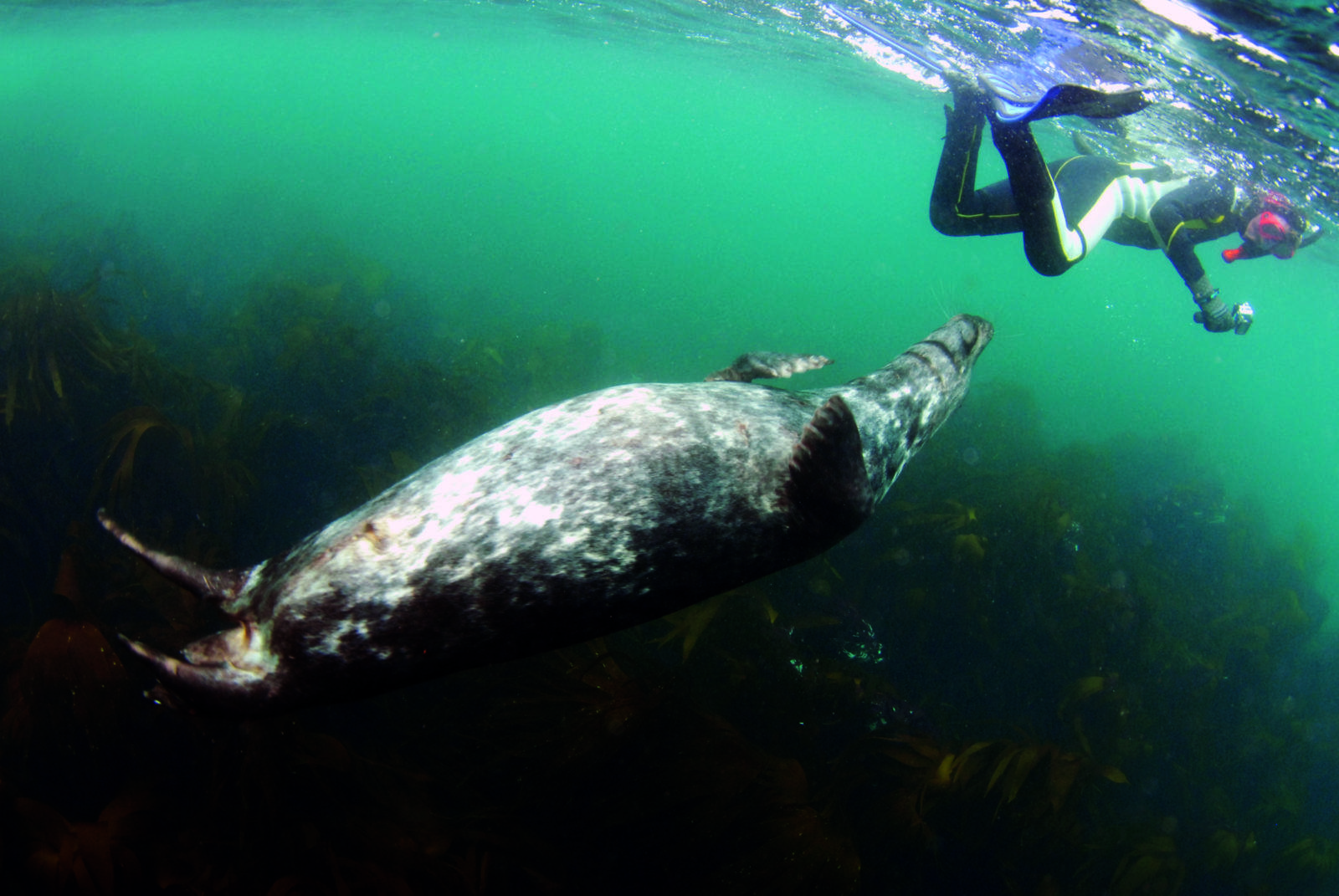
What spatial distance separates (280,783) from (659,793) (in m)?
2.23

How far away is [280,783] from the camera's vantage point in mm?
3354

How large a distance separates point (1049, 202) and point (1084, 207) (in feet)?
4.03

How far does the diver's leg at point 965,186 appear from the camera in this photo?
4.69 meters

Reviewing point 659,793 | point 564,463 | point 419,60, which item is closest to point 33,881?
point 659,793

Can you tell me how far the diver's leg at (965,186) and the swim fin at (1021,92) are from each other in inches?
6.7

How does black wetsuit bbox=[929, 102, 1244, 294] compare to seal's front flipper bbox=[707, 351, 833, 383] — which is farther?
black wetsuit bbox=[929, 102, 1244, 294]

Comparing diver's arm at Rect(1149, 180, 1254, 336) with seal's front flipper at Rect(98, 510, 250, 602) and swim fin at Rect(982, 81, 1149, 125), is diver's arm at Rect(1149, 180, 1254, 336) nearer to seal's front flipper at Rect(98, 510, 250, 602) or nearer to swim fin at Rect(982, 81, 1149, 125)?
swim fin at Rect(982, 81, 1149, 125)

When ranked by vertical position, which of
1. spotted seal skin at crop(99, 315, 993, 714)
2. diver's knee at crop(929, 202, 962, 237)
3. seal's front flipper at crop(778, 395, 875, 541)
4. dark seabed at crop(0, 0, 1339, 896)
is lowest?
dark seabed at crop(0, 0, 1339, 896)

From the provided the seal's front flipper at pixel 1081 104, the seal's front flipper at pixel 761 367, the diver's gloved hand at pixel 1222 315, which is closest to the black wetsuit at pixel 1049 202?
the seal's front flipper at pixel 1081 104

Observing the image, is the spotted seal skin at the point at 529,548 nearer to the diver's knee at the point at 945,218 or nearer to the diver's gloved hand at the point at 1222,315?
the diver's knee at the point at 945,218

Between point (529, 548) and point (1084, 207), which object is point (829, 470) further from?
point (1084, 207)

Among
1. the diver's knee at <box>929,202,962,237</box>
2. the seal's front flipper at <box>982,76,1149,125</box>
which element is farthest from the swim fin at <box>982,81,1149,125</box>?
the diver's knee at <box>929,202,962,237</box>

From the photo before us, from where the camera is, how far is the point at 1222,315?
4973 mm

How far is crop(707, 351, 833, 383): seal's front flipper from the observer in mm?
3213
